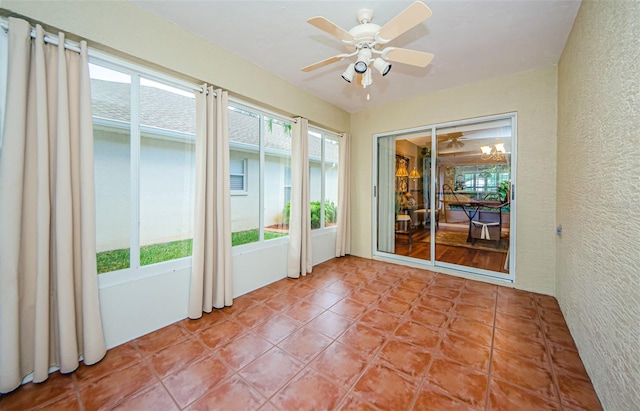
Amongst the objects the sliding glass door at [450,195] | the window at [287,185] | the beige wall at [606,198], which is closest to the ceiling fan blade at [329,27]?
the beige wall at [606,198]

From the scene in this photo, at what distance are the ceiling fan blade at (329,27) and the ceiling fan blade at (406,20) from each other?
0.82ft

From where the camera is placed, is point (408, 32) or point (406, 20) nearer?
point (406, 20)

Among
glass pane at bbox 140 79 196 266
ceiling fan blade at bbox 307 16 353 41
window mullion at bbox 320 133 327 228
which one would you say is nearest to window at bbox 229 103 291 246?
glass pane at bbox 140 79 196 266

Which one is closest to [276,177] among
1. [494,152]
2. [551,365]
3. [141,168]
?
[141,168]

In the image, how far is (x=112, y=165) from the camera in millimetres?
1914

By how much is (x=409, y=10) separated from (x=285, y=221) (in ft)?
8.93

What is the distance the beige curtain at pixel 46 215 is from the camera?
138cm

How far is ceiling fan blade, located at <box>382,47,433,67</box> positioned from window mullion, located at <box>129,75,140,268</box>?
211 cm

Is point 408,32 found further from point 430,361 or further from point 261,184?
point 430,361

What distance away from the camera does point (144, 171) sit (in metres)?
2.10

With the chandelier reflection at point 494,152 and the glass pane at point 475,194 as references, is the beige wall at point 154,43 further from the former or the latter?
the chandelier reflection at point 494,152

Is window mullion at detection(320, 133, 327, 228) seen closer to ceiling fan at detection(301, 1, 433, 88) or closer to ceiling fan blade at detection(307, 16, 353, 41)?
ceiling fan at detection(301, 1, 433, 88)

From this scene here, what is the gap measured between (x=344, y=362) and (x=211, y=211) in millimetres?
1785

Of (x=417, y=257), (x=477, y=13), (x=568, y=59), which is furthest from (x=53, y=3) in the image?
(x=417, y=257)
